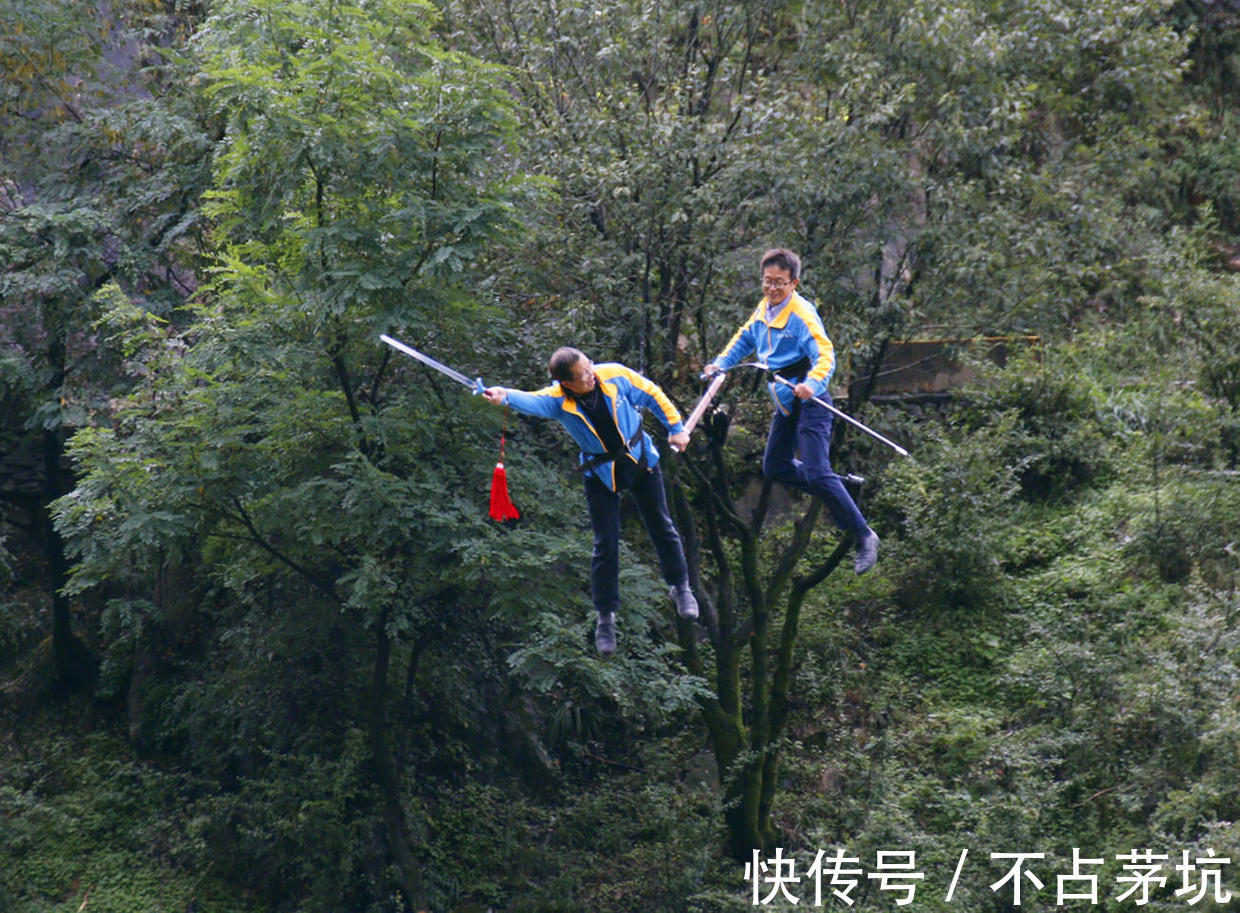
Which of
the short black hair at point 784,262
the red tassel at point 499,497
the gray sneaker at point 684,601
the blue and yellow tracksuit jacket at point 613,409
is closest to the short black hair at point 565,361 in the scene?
the blue and yellow tracksuit jacket at point 613,409

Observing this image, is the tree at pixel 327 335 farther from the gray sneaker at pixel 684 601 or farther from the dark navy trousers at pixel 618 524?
the gray sneaker at pixel 684 601

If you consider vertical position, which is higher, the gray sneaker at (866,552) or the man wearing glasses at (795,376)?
the man wearing glasses at (795,376)

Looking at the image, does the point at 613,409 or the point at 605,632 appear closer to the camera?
the point at 613,409

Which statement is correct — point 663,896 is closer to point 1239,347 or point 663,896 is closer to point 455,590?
point 455,590

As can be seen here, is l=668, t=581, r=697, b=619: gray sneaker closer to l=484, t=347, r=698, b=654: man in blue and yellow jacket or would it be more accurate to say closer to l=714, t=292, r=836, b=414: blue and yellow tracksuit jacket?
l=484, t=347, r=698, b=654: man in blue and yellow jacket

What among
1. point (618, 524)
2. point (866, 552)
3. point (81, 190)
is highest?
point (81, 190)

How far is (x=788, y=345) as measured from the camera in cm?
800

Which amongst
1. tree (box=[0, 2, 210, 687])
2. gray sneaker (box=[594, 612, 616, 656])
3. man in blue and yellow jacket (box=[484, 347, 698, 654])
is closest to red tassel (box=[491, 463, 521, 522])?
man in blue and yellow jacket (box=[484, 347, 698, 654])

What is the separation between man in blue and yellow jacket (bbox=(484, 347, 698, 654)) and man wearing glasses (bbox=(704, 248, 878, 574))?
0.52 m

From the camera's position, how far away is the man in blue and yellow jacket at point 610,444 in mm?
7441

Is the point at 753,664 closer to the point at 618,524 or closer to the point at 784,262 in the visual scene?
the point at 618,524

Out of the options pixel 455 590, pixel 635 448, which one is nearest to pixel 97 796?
pixel 455 590

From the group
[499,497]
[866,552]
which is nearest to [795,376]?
[866,552]

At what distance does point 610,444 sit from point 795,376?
1.33m
